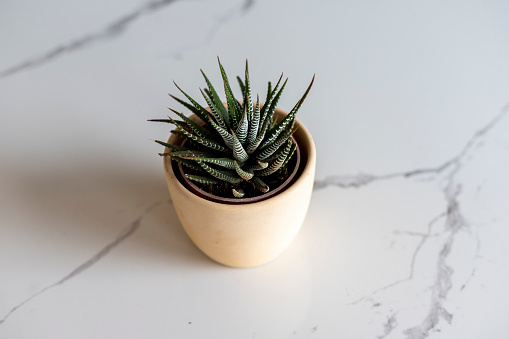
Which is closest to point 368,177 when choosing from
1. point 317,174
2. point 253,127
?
point 317,174

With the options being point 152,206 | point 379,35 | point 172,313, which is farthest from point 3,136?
point 379,35

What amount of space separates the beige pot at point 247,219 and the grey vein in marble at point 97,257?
5.4 inches

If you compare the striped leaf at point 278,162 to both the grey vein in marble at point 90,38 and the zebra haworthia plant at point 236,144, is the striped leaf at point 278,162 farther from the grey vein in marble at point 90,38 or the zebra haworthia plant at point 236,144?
the grey vein in marble at point 90,38

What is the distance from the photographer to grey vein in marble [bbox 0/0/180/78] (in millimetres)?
1190

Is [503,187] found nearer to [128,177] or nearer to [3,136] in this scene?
[128,177]

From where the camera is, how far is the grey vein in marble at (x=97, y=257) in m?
0.86

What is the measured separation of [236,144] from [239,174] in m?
0.05

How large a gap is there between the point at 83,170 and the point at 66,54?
1.10 feet

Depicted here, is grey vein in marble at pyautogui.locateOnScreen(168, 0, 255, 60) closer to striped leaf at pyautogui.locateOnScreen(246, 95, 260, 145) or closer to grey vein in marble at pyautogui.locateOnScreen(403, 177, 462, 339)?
striped leaf at pyautogui.locateOnScreen(246, 95, 260, 145)

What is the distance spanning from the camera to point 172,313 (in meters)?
0.85

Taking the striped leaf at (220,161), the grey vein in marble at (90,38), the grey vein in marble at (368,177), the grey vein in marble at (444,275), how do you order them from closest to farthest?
the striped leaf at (220,161)
the grey vein in marble at (444,275)
the grey vein in marble at (368,177)
the grey vein in marble at (90,38)

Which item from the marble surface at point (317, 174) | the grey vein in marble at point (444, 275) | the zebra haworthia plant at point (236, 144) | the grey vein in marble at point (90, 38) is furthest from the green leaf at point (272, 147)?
the grey vein in marble at point (90, 38)

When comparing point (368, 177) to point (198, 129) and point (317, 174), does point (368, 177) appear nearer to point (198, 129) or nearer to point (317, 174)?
point (317, 174)

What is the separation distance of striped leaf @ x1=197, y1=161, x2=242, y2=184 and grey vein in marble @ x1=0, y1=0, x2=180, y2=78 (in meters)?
0.63
